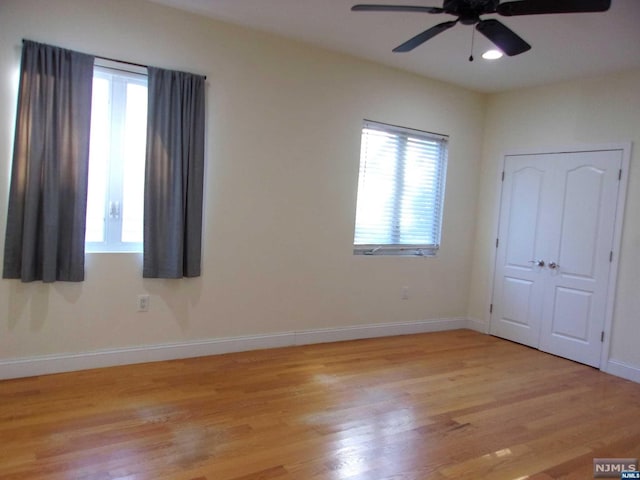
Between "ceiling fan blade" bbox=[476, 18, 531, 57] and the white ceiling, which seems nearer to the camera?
"ceiling fan blade" bbox=[476, 18, 531, 57]

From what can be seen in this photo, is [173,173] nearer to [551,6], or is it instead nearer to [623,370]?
[551,6]

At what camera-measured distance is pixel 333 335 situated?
4.49 meters

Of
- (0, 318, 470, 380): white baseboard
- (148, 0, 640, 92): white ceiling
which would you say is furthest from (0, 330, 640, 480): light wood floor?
(148, 0, 640, 92): white ceiling

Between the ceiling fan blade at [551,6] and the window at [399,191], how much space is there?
2250 mm

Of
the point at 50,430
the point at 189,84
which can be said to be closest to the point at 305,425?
the point at 50,430

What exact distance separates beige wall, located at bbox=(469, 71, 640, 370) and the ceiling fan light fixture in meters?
1.05

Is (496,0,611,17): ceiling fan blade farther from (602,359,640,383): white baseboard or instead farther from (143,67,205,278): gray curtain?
(602,359,640,383): white baseboard

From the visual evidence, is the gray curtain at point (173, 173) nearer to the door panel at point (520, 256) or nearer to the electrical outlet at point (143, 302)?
the electrical outlet at point (143, 302)

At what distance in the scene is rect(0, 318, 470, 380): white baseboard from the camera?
10.5 feet

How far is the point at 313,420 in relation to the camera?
9.11ft

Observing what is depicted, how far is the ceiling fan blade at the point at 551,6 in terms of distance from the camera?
7.02ft

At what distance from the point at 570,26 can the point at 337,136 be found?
205cm

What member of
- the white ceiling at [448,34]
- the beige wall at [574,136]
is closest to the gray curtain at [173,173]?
the white ceiling at [448,34]

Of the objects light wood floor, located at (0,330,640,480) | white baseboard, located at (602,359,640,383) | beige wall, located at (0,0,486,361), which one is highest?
beige wall, located at (0,0,486,361)
